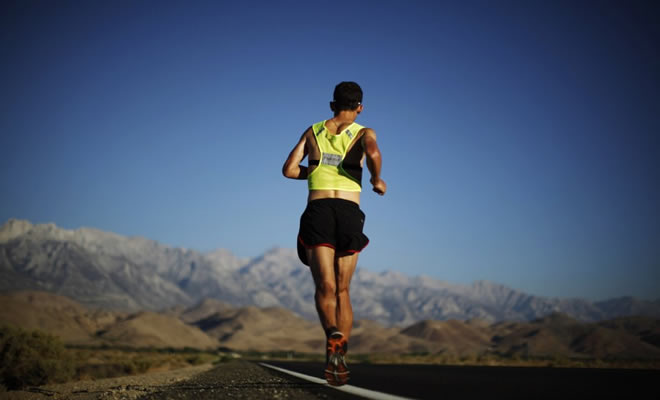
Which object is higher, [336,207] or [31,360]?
[336,207]

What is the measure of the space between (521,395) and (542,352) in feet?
532

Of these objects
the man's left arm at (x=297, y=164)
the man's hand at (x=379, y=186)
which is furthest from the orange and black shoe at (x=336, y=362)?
the man's left arm at (x=297, y=164)

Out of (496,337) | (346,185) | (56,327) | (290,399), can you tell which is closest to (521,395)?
(290,399)

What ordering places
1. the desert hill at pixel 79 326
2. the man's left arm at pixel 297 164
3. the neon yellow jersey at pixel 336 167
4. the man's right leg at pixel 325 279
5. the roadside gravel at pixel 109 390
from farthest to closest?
the desert hill at pixel 79 326 → the roadside gravel at pixel 109 390 → the man's left arm at pixel 297 164 → the neon yellow jersey at pixel 336 167 → the man's right leg at pixel 325 279

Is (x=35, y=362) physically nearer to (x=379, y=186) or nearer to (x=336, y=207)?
(x=336, y=207)

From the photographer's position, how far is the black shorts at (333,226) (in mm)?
5832

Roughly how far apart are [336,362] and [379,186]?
1863 mm

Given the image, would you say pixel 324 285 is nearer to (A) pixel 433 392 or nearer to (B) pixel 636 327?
(A) pixel 433 392

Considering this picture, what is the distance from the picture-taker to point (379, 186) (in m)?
5.88

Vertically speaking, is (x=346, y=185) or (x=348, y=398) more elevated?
(x=346, y=185)

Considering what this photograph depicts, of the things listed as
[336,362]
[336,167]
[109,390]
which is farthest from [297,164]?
[109,390]

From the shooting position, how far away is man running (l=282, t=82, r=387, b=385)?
229 inches

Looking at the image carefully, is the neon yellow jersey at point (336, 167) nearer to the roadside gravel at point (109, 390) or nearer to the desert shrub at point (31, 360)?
the roadside gravel at point (109, 390)

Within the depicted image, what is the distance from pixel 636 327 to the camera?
16900 cm
